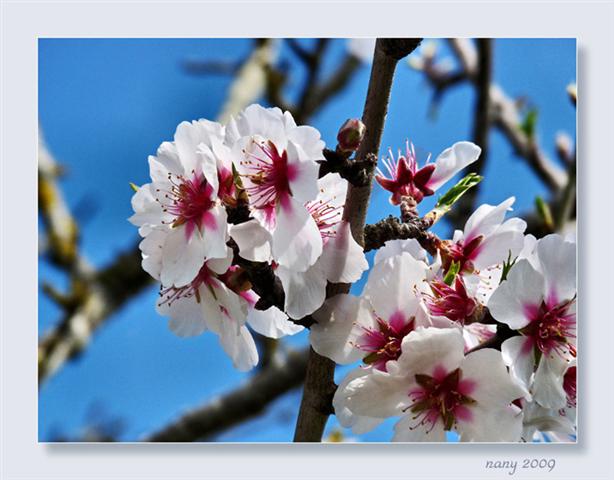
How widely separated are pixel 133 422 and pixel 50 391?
6.9 inches

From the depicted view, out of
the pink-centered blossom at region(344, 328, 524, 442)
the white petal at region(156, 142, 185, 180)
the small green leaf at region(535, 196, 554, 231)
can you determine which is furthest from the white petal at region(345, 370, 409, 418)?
the small green leaf at region(535, 196, 554, 231)

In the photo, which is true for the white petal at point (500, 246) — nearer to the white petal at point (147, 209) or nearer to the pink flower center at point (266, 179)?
the pink flower center at point (266, 179)

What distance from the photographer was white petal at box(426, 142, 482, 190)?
43.1 inches

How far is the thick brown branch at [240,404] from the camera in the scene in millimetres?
1879

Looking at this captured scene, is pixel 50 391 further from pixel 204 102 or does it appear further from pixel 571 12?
pixel 571 12

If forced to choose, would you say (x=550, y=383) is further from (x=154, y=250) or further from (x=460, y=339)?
(x=154, y=250)

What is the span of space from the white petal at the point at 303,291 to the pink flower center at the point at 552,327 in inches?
10.3

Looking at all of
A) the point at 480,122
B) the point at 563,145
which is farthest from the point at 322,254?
the point at 480,122

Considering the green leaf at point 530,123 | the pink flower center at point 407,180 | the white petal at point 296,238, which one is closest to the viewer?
the white petal at point 296,238

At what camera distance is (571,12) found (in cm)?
153

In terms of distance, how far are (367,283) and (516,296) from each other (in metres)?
0.18

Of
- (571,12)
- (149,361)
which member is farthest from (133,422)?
(571,12)

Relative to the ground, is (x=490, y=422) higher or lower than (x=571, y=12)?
→ lower

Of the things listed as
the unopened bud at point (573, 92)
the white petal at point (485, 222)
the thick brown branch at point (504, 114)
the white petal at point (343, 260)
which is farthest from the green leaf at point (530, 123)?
the white petal at point (343, 260)
